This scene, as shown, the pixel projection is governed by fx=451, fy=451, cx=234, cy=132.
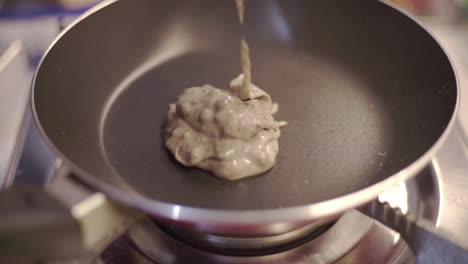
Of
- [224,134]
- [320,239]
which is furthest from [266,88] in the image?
[320,239]

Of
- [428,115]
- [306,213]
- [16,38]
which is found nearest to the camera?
[306,213]

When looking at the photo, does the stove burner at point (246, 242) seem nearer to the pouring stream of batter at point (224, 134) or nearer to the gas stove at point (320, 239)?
the gas stove at point (320, 239)

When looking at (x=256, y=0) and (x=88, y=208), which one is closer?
(x=88, y=208)

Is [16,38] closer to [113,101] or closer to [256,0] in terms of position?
[113,101]

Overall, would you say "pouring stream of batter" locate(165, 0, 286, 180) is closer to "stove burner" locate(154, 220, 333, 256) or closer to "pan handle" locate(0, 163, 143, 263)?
"stove burner" locate(154, 220, 333, 256)

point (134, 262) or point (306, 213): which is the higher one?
point (306, 213)

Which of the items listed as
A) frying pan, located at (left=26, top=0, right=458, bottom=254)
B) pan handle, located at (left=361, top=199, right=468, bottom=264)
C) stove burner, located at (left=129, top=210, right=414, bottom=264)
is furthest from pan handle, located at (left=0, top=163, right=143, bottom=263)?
pan handle, located at (left=361, top=199, right=468, bottom=264)

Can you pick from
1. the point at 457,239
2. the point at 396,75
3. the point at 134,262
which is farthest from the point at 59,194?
the point at 396,75
